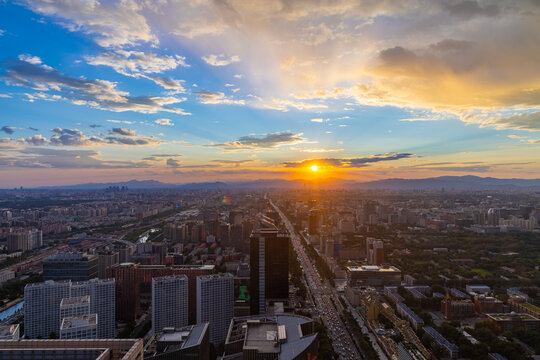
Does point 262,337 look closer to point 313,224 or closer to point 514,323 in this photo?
point 514,323

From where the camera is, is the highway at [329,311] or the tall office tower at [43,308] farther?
the tall office tower at [43,308]

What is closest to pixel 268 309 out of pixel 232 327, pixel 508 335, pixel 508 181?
pixel 232 327

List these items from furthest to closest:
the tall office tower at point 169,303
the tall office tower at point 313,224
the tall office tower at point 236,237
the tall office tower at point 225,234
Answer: the tall office tower at point 313,224 < the tall office tower at point 225,234 < the tall office tower at point 236,237 < the tall office tower at point 169,303

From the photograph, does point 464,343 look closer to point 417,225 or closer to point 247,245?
point 247,245

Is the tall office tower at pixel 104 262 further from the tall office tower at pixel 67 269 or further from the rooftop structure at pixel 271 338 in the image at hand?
the rooftop structure at pixel 271 338

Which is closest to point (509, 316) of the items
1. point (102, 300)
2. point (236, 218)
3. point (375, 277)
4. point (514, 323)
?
point (514, 323)

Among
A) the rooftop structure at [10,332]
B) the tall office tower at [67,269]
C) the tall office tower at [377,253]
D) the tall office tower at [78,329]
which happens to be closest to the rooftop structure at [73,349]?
the tall office tower at [78,329]
